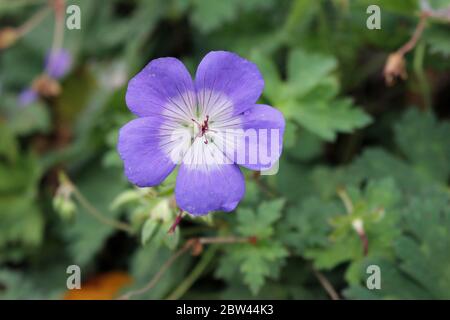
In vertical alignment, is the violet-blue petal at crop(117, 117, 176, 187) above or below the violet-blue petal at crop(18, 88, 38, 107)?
below

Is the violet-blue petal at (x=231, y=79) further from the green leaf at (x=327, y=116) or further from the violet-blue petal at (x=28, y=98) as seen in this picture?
the violet-blue petal at (x=28, y=98)

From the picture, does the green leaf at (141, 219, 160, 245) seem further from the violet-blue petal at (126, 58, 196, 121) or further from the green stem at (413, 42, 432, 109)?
the green stem at (413, 42, 432, 109)

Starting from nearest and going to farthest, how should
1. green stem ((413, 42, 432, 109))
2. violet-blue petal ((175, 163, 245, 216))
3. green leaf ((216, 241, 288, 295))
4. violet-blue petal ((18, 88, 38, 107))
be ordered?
violet-blue petal ((175, 163, 245, 216)) → green leaf ((216, 241, 288, 295)) → green stem ((413, 42, 432, 109)) → violet-blue petal ((18, 88, 38, 107))

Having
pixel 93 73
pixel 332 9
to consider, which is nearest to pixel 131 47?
pixel 93 73

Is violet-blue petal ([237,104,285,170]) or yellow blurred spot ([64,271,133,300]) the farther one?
yellow blurred spot ([64,271,133,300])

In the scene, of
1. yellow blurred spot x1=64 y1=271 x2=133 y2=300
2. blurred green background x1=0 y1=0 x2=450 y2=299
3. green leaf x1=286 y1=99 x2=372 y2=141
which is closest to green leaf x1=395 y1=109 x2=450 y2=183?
Result: blurred green background x1=0 y1=0 x2=450 y2=299

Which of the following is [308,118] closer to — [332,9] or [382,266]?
[382,266]

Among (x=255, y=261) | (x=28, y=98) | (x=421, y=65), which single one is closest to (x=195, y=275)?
(x=255, y=261)
